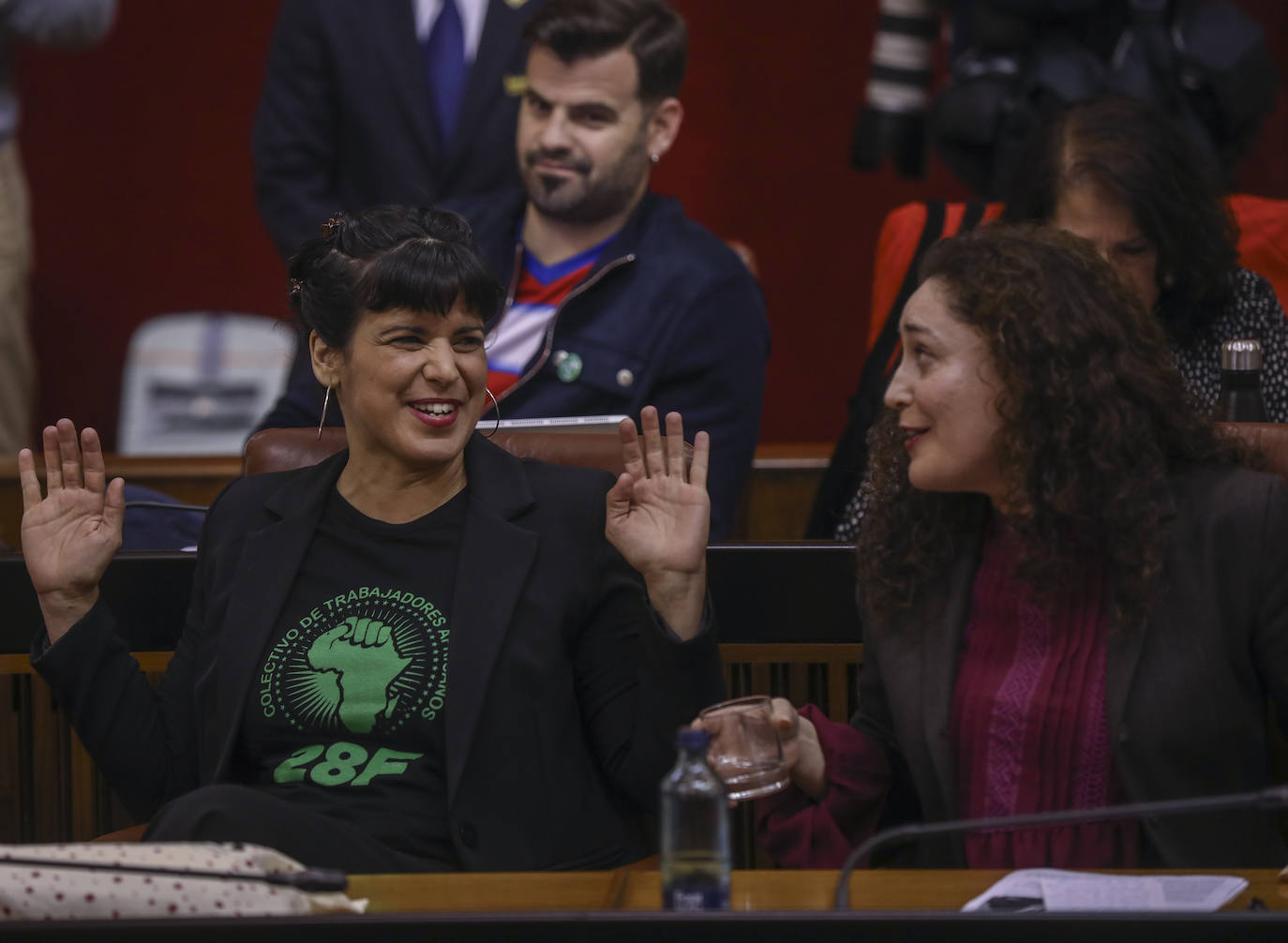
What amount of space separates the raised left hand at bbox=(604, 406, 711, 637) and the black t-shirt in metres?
0.23

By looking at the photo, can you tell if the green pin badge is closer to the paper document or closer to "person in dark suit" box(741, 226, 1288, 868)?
"person in dark suit" box(741, 226, 1288, 868)

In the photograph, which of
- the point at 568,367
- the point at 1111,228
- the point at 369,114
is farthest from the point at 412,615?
the point at 369,114

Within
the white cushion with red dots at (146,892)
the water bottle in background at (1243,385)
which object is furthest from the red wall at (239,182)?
the white cushion with red dots at (146,892)

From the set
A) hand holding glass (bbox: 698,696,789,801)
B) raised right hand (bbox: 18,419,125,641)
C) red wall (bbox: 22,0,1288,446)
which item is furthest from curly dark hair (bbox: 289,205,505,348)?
red wall (bbox: 22,0,1288,446)

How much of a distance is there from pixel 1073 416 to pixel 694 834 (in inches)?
24.9

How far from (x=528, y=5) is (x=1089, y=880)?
2.50 metres

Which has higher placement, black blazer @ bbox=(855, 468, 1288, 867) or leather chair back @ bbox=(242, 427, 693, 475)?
leather chair back @ bbox=(242, 427, 693, 475)

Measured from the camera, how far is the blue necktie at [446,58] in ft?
11.4

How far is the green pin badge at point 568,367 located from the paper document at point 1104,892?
1.48 meters

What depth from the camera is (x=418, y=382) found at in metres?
1.89

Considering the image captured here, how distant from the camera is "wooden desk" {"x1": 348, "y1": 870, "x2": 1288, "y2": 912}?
1.25m

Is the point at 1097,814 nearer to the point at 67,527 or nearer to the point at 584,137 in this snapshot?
the point at 67,527

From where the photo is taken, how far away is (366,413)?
1924 millimetres

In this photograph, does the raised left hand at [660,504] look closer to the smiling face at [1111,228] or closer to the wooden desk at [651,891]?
the wooden desk at [651,891]
